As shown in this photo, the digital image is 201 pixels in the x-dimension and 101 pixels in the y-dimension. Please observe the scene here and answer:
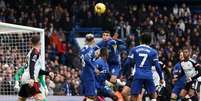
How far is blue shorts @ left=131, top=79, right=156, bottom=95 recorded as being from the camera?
17438 mm

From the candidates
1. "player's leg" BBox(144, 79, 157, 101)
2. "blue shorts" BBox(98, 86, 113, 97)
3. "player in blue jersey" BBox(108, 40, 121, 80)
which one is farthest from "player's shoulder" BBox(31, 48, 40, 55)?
"player in blue jersey" BBox(108, 40, 121, 80)

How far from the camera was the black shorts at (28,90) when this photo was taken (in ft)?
54.2

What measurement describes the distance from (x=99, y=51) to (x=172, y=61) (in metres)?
10.4

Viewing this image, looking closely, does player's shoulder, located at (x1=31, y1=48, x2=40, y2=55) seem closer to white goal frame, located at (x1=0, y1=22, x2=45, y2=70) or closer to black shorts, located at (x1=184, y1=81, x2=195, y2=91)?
white goal frame, located at (x1=0, y1=22, x2=45, y2=70)

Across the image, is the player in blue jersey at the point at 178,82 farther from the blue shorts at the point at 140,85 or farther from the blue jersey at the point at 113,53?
the blue shorts at the point at 140,85

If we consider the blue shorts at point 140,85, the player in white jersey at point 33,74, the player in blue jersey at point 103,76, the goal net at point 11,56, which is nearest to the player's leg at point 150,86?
the blue shorts at point 140,85

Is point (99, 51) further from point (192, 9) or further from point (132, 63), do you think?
point (192, 9)

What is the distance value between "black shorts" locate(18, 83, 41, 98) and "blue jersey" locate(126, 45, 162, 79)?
7.34 feet

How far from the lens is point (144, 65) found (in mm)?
17328

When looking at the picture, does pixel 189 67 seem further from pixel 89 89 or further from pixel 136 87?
pixel 89 89

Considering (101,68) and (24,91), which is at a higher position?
(101,68)

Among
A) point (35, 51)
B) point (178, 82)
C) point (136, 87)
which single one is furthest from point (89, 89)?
point (178, 82)

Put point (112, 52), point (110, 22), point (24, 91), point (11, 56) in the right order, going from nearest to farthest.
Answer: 1. point (24, 91)
2. point (112, 52)
3. point (11, 56)
4. point (110, 22)

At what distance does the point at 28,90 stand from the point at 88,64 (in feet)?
4.76
